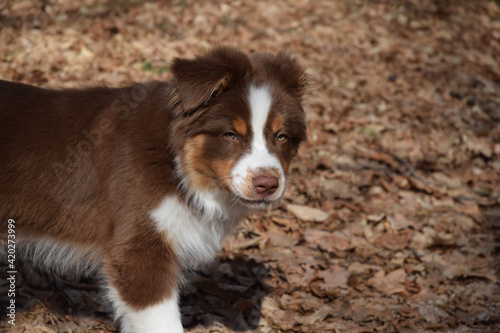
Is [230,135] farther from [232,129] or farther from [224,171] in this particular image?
[224,171]

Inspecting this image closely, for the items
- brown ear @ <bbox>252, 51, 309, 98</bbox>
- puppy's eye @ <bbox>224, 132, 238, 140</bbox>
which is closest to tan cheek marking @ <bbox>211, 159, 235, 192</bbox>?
puppy's eye @ <bbox>224, 132, 238, 140</bbox>

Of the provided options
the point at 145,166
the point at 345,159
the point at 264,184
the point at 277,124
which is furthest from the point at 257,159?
the point at 345,159

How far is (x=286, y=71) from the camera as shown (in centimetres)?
410

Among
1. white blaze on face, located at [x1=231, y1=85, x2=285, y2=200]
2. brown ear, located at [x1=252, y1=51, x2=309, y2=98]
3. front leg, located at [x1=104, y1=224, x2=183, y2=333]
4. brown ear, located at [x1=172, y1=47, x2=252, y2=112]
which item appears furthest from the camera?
brown ear, located at [x1=252, y1=51, x2=309, y2=98]

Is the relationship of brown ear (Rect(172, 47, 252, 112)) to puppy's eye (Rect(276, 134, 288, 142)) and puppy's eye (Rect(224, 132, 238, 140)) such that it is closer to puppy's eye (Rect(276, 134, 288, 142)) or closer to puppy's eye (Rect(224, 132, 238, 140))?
puppy's eye (Rect(224, 132, 238, 140))

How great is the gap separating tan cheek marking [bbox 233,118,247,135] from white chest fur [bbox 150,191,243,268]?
51 centimetres

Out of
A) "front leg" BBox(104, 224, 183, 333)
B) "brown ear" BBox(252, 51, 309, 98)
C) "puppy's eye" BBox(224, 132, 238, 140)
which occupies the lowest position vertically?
"front leg" BBox(104, 224, 183, 333)

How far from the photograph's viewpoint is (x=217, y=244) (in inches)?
171

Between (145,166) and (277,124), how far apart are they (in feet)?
3.21

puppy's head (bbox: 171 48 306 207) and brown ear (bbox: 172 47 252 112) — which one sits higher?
brown ear (bbox: 172 47 252 112)

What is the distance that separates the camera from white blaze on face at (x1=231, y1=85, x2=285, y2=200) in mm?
3666

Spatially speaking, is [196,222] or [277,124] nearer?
[277,124]

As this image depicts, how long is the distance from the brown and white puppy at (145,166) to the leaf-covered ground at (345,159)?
746 millimetres

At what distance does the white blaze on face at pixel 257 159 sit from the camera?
3.67 metres
